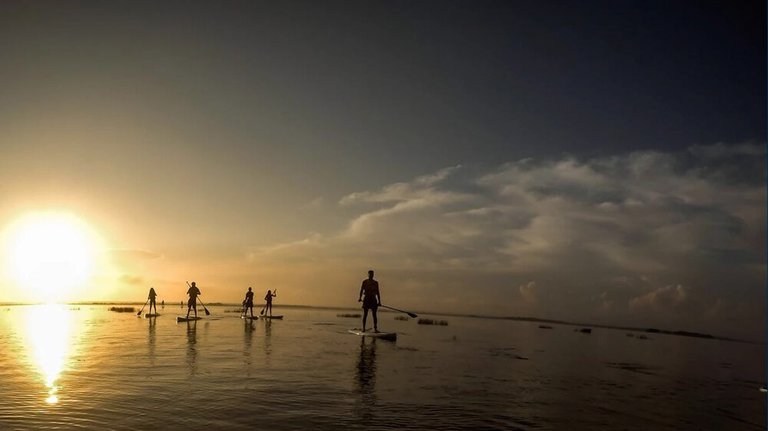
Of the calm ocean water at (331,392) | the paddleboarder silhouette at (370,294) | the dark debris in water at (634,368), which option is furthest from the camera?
the paddleboarder silhouette at (370,294)

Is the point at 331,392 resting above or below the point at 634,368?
above

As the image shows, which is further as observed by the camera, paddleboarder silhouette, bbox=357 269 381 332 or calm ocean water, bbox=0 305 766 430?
paddleboarder silhouette, bbox=357 269 381 332

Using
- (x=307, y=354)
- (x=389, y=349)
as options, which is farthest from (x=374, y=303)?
(x=307, y=354)

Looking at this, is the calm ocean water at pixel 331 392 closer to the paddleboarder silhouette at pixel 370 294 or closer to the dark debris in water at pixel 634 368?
the dark debris in water at pixel 634 368

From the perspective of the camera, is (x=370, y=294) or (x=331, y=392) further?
(x=370, y=294)

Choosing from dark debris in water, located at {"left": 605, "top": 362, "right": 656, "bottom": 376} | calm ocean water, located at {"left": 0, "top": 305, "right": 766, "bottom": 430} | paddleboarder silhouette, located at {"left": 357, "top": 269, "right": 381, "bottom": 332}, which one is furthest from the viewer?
paddleboarder silhouette, located at {"left": 357, "top": 269, "right": 381, "bottom": 332}

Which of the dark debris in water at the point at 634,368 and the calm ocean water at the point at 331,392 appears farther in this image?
the dark debris in water at the point at 634,368

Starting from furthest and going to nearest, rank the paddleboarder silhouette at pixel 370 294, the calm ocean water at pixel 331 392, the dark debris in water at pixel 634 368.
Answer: the paddleboarder silhouette at pixel 370 294 < the dark debris in water at pixel 634 368 < the calm ocean water at pixel 331 392

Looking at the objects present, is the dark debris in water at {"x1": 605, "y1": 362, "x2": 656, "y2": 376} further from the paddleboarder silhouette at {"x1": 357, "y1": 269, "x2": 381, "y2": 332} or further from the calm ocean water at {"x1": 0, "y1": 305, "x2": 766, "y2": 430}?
the paddleboarder silhouette at {"x1": 357, "y1": 269, "x2": 381, "y2": 332}

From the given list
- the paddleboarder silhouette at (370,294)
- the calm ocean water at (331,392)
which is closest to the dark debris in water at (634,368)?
the calm ocean water at (331,392)

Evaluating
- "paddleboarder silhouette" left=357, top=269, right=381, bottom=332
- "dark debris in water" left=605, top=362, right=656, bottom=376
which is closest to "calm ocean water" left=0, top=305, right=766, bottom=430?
"dark debris in water" left=605, top=362, right=656, bottom=376

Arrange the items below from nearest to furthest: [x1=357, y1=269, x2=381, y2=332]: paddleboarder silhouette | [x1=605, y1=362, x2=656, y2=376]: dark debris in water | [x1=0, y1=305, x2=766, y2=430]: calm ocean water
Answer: [x1=0, y1=305, x2=766, y2=430]: calm ocean water, [x1=605, y1=362, x2=656, y2=376]: dark debris in water, [x1=357, y1=269, x2=381, y2=332]: paddleboarder silhouette

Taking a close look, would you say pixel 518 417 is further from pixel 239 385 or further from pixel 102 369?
pixel 102 369

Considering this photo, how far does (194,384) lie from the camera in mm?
10047
